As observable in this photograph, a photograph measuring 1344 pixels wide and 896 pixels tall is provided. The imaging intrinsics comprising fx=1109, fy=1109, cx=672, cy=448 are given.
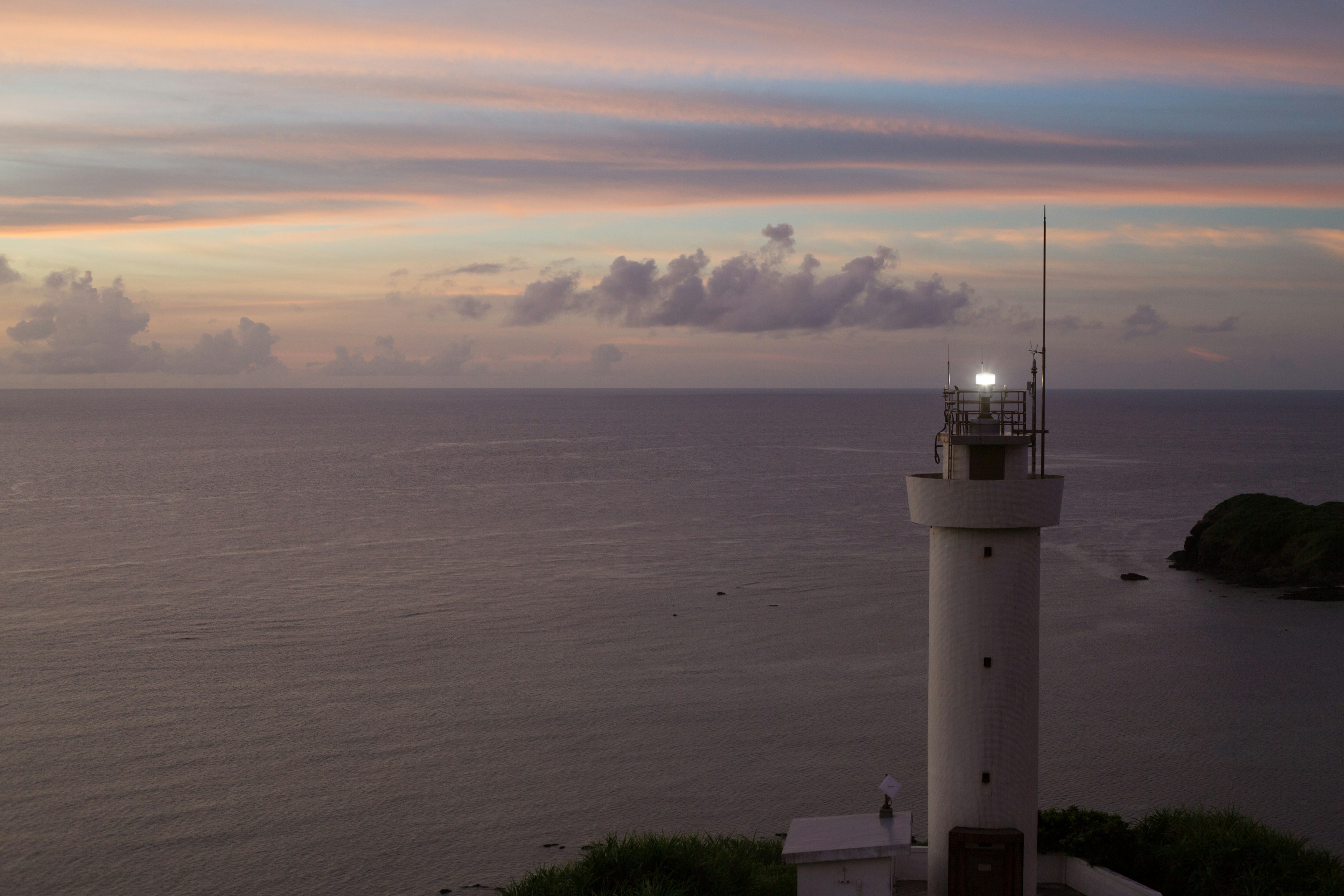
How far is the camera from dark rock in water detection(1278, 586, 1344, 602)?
178 ft

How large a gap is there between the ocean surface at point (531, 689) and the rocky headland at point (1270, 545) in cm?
250

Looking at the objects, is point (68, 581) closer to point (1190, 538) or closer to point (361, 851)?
point (361, 851)

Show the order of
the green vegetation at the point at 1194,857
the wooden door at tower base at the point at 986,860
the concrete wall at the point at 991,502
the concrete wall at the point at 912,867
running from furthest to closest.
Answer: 1. the green vegetation at the point at 1194,857
2. the concrete wall at the point at 912,867
3. the wooden door at tower base at the point at 986,860
4. the concrete wall at the point at 991,502

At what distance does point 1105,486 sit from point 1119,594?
55832mm

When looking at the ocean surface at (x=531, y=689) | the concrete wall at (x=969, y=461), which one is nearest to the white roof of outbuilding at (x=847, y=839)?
the concrete wall at (x=969, y=461)

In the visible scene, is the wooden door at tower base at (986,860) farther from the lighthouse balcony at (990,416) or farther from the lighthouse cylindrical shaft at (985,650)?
the lighthouse balcony at (990,416)

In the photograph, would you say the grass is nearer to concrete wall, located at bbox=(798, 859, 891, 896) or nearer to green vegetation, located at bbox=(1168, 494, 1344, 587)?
concrete wall, located at bbox=(798, 859, 891, 896)

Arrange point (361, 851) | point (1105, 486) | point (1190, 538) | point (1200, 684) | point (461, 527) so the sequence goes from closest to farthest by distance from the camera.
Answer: point (361, 851)
point (1200, 684)
point (1190, 538)
point (461, 527)
point (1105, 486)

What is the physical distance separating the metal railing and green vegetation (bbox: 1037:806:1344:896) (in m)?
7.46

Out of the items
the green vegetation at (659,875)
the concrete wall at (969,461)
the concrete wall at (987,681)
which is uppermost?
the concrete wall at (969,461)

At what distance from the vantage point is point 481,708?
38500 millimetres

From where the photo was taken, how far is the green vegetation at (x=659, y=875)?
Answer: 20.4 metres

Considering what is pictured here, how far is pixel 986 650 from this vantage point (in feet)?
55.0

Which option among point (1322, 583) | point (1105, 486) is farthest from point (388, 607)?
point (1105, 486)
